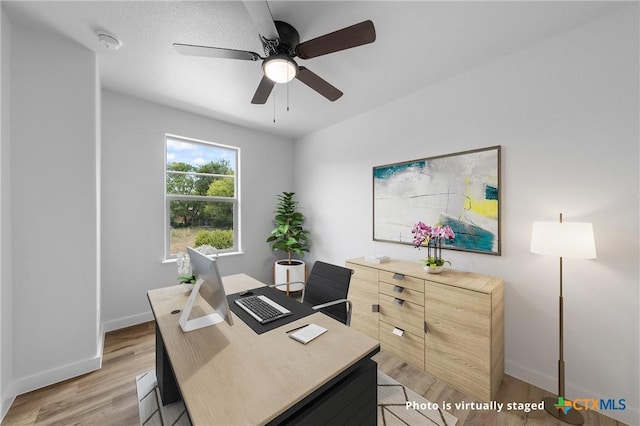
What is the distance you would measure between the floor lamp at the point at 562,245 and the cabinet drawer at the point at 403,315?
914 mm

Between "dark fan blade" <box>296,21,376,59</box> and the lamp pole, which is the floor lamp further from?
"dark fan blade" <box>296,21,376,59</box>

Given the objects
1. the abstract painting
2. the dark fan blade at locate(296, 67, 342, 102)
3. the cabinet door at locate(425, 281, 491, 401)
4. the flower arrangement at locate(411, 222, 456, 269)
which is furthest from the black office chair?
the dark fan blade at locate(296, 67, 342, 102)

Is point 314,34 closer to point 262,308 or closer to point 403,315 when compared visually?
point 262,308

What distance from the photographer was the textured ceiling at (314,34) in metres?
1.64

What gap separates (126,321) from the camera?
292cm

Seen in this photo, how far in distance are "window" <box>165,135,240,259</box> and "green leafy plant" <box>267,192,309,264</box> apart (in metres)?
0.65

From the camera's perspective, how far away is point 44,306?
1.94m

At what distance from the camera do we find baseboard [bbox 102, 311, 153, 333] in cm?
281

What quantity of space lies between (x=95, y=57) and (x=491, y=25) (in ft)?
10.6

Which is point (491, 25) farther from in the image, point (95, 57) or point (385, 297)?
point (95, 57)

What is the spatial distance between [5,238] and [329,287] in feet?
7.72

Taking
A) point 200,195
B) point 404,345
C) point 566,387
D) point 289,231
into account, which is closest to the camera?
point 566,387

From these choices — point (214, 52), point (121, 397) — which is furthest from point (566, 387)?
point (214, 52)

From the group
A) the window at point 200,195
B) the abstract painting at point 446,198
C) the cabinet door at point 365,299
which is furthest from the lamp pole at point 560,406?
the window at point 200,195
